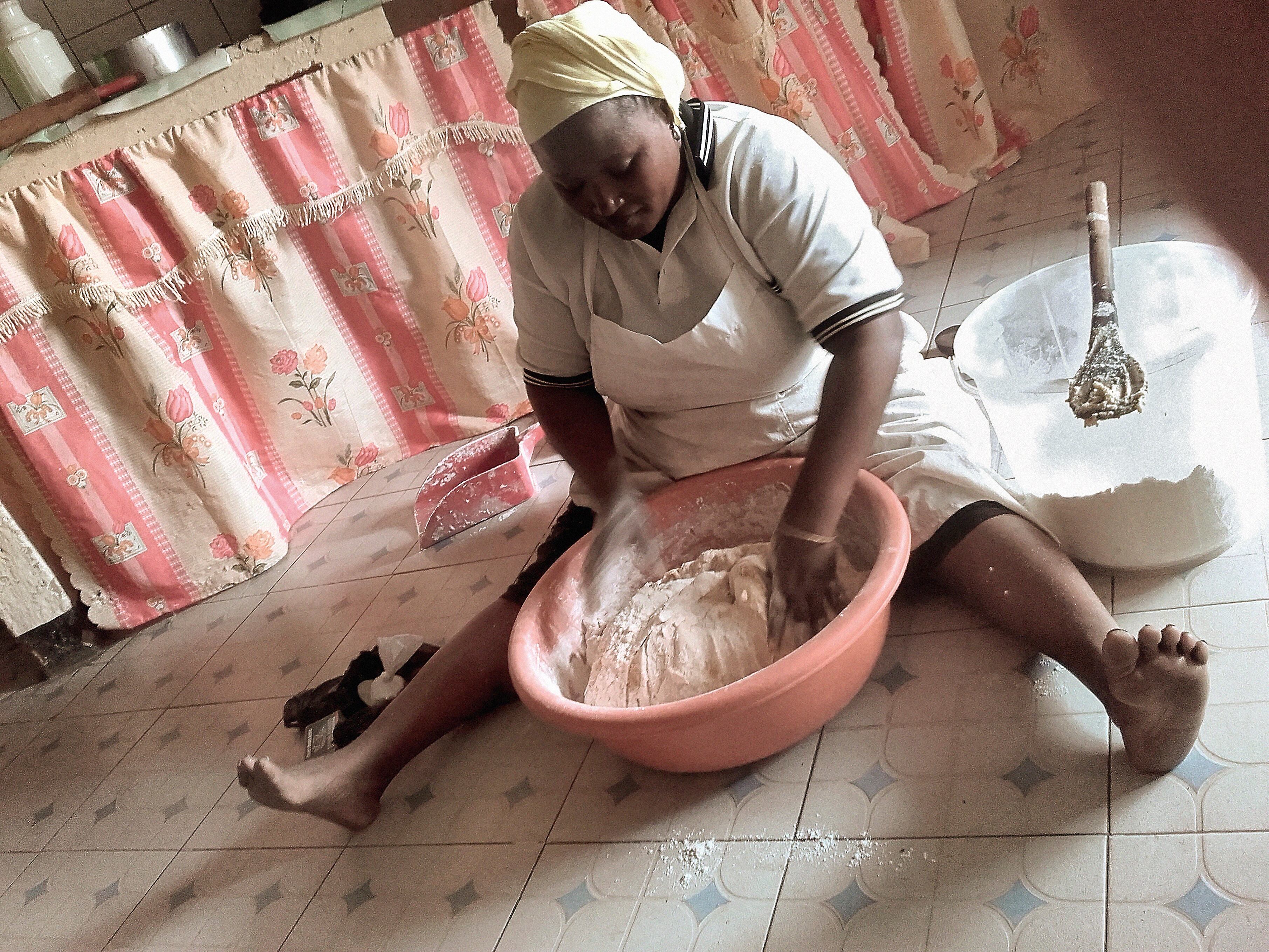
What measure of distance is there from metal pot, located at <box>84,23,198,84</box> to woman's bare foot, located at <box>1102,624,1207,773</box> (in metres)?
2.02

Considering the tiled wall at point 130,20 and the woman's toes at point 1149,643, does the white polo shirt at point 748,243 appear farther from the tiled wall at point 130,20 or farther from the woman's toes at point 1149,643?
the tiled wall at point 130,20

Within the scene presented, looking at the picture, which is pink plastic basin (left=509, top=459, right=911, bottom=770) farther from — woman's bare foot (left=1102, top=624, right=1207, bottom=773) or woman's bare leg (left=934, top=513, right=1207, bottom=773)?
woman's bare foot (left=1102, top=624, right=1207, bottom=773)

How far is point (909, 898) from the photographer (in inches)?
33.0

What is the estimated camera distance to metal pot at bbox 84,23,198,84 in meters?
1.92

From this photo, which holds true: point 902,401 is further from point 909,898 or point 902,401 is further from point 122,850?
point 122,850

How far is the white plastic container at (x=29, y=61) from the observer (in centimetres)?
203

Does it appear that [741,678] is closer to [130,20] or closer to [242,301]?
[242,301]

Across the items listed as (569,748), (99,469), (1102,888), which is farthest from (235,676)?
(1102,888)

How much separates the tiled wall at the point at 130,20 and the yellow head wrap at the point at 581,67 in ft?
5.96

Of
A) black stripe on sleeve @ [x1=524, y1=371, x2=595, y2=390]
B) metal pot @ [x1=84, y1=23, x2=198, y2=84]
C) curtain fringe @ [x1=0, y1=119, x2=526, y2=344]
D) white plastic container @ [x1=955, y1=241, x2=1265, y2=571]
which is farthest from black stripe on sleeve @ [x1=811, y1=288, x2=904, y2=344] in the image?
metal pot @ [x1=84, y1=23, x2=198, y2=84]

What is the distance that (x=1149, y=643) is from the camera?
0.80 m

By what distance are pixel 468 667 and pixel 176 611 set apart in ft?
3.73

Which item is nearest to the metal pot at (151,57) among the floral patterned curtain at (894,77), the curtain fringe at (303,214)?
the curtain fringe at (303,214)

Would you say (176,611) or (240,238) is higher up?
(240,238)
